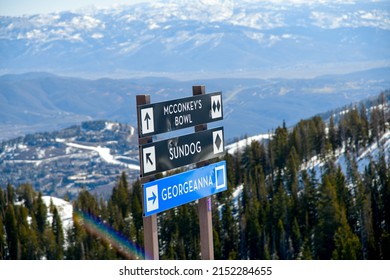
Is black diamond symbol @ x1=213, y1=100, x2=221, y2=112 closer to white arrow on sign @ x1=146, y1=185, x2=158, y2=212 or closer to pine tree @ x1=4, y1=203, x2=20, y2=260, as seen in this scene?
white arrow on sign @ x1=146, y1=185, x2=158, y2=212

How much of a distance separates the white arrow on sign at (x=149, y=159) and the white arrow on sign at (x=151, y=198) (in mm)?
462

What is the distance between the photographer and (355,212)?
360ft

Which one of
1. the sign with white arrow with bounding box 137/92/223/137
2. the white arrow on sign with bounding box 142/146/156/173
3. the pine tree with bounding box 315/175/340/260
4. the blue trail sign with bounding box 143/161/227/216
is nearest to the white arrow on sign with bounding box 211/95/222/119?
the sign with white arrow with bounding box 137/92/223/137

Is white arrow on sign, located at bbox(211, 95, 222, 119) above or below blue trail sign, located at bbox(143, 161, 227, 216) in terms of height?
above

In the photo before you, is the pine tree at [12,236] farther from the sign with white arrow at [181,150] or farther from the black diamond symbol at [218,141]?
the sign with white arrow at [181,150]

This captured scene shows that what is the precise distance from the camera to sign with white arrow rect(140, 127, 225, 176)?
2200cm

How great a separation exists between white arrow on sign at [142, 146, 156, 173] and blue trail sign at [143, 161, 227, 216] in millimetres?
363

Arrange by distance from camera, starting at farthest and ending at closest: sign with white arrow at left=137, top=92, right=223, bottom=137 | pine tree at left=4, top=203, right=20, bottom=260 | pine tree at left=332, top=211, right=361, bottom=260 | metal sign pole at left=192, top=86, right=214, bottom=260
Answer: pine tree at left=4, top=203, right=20, bottom=260, pine tree at left=332, top=211, right=361, bottom=260, metal sign pole at left=192, top=86, right=214, bottom=260, sign with white arrow at left=137, top=92, right=223, bottom=137

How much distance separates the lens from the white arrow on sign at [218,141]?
24375 mm

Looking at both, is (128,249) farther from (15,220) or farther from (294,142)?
(294,142)

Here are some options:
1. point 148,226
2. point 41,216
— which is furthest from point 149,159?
point 41,216

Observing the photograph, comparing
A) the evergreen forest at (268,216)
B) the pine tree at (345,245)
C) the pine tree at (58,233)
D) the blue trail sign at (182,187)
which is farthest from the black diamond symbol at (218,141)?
the pine tree at (58,233)

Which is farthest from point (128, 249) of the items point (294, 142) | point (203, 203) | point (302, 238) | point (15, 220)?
point (203, 203)
